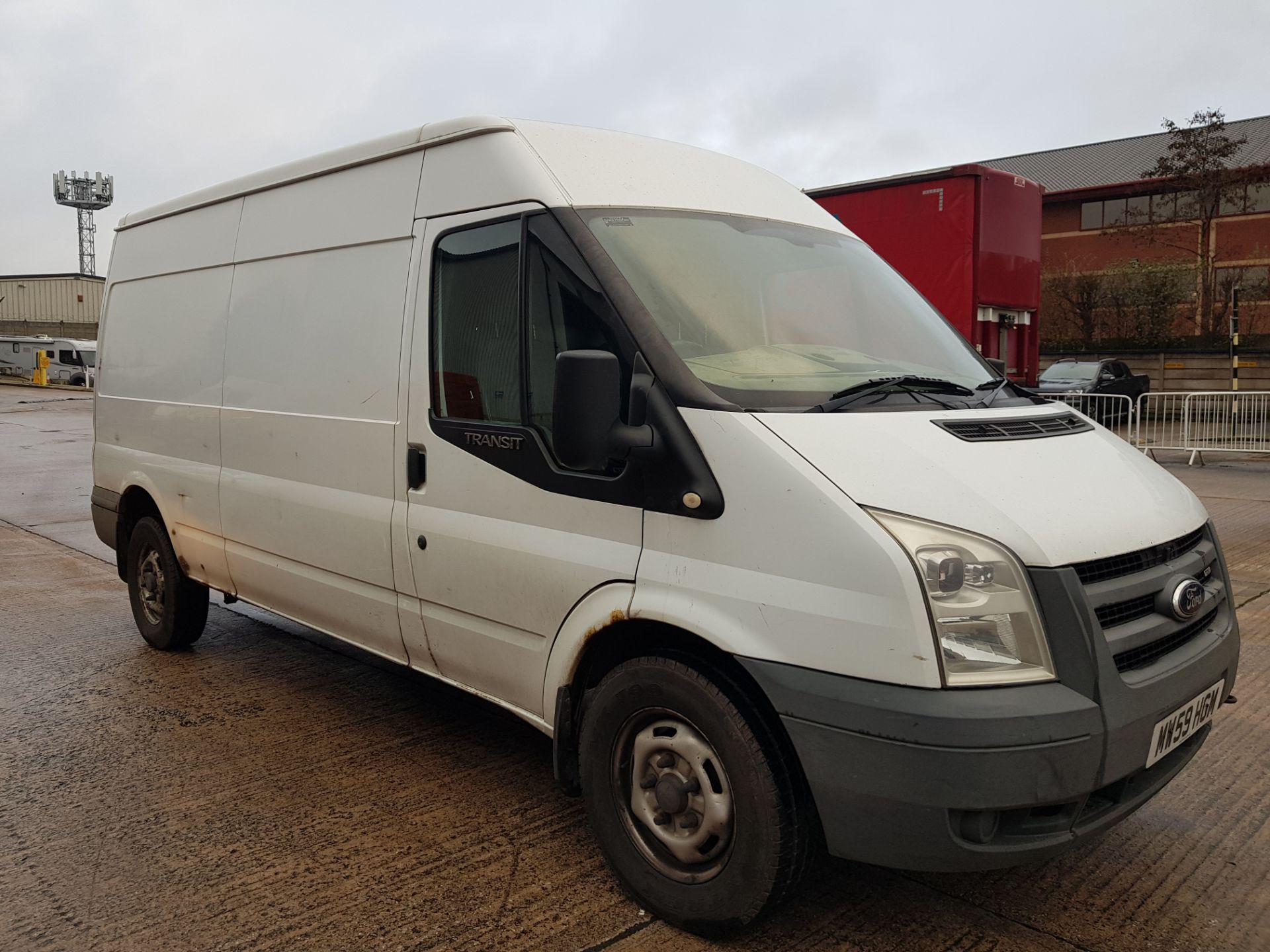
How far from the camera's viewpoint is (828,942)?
2.92m

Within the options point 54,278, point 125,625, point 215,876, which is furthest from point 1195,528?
point 54,278

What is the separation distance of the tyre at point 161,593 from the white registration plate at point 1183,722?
182 inches

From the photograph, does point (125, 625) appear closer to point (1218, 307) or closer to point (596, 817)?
point (596, 817)

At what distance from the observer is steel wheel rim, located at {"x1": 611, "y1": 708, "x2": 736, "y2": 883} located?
2.87 meters

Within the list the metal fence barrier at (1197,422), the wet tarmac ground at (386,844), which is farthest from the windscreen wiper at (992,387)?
the metal fence barrier at (1197,422)

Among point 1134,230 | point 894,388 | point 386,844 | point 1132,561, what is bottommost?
point 386,844

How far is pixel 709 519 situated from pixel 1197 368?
28.4 meters

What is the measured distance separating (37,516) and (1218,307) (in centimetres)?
3126

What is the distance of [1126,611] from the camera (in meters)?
2.74

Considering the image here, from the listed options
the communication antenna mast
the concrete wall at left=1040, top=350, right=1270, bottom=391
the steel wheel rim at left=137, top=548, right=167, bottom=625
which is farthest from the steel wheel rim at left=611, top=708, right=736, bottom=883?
the communication antenna mast

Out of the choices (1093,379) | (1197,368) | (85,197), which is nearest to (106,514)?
(1093,379)

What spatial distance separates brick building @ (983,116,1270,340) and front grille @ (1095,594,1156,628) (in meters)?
25.4

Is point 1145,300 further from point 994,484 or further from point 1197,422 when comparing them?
point 994,484

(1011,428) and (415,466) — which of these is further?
(415,466)
